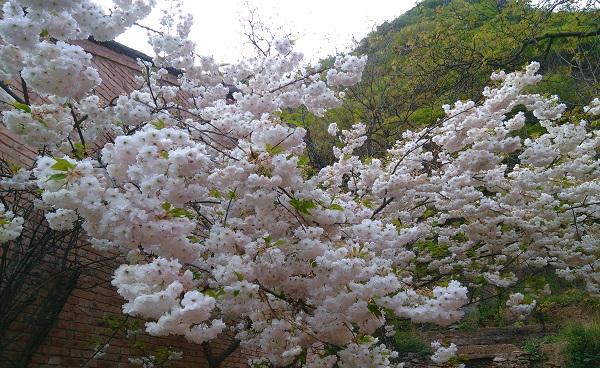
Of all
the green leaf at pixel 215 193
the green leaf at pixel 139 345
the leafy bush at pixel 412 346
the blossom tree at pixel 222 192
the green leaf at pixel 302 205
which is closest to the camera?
the blossom tree at pixel 222 192

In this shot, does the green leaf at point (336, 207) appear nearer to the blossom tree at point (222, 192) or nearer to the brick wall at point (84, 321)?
the blossom tree at point (222, 192)

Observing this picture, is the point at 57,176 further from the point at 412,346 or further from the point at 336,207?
the point at 412,346

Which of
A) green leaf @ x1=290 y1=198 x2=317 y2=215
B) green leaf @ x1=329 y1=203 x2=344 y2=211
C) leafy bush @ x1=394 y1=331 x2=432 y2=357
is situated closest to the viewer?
green leaf @ x1=290 y1=198 x2=317 y2=215

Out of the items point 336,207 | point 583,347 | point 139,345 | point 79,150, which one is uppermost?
point 583,347

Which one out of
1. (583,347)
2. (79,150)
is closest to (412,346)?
(583,347)

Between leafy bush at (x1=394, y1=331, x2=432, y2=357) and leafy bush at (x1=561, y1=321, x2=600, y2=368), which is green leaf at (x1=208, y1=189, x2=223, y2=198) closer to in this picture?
leafy bush at (x1=561, y1=321, x2=600, y2=368)

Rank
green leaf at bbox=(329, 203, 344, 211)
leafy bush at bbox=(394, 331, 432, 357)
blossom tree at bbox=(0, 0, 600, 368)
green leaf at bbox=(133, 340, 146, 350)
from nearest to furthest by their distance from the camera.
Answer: blossom tree at bbox=(0, 0, 600, 368)
green leaf at bbox=(329, 203, 344, 211)
green leaf at bbox=(133, 340, 146, 350)
leafy bush at bbox=(394, 331, 432, 357)

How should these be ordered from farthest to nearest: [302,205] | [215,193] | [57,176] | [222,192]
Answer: [222,192] → [215,193] → [302,205] → [57,176]

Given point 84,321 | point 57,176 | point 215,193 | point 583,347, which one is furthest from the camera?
A: point 583,347

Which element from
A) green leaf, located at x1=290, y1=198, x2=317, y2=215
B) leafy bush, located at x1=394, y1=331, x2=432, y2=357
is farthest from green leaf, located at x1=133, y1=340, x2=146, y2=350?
leafy bush, located at x1=394, y1=331, x2=432, y2=357

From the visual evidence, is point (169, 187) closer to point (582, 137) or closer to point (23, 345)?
→ point (23, 345)

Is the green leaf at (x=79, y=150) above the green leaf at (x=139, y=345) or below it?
above

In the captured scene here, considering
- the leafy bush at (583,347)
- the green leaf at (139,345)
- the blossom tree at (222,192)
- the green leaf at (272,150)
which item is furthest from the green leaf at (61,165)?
the leafy bush at (583,347)

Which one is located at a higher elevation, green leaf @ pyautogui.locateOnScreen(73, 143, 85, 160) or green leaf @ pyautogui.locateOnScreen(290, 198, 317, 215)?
green leaf @ pyautogui.locateOnScreen(73, 143, 85, 160)
